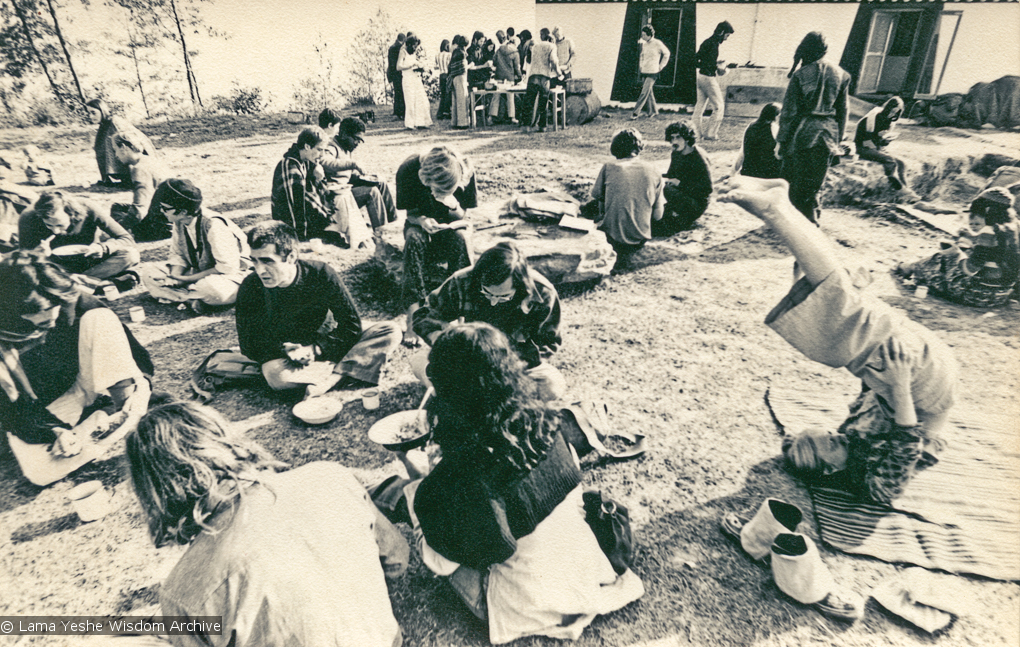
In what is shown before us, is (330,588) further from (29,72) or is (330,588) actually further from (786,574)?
(29,72)

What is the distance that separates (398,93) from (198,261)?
2.25 meters

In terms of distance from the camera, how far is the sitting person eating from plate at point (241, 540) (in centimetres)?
148

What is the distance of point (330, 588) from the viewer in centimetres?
158

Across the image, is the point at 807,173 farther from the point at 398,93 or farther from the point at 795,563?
the point at 795,563

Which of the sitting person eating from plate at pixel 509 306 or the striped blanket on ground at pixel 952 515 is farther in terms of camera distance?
the sitting person eating from plate at pixel 509 306

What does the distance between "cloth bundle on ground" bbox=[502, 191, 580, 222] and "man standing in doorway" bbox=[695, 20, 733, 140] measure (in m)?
4.87

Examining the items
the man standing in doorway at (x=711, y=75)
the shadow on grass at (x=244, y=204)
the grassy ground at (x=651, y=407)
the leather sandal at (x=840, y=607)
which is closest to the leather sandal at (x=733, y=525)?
the grassy ground at (x=651, y=407)

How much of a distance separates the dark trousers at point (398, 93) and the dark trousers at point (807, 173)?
401 centimetres

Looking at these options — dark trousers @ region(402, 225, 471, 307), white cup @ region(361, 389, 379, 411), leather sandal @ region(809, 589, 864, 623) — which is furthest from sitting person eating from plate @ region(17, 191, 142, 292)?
leather sandal @ region(809, 589, 864, 623)

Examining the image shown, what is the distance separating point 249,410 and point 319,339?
64cm

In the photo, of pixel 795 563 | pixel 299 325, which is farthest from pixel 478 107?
pixel 795 563

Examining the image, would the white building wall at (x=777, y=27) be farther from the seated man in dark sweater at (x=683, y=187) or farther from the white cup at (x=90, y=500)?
the white cup at (x=90, y=500)

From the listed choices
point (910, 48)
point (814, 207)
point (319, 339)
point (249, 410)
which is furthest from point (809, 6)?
point (249, 410)

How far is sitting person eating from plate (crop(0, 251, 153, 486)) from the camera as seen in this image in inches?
Answer: 97.3
